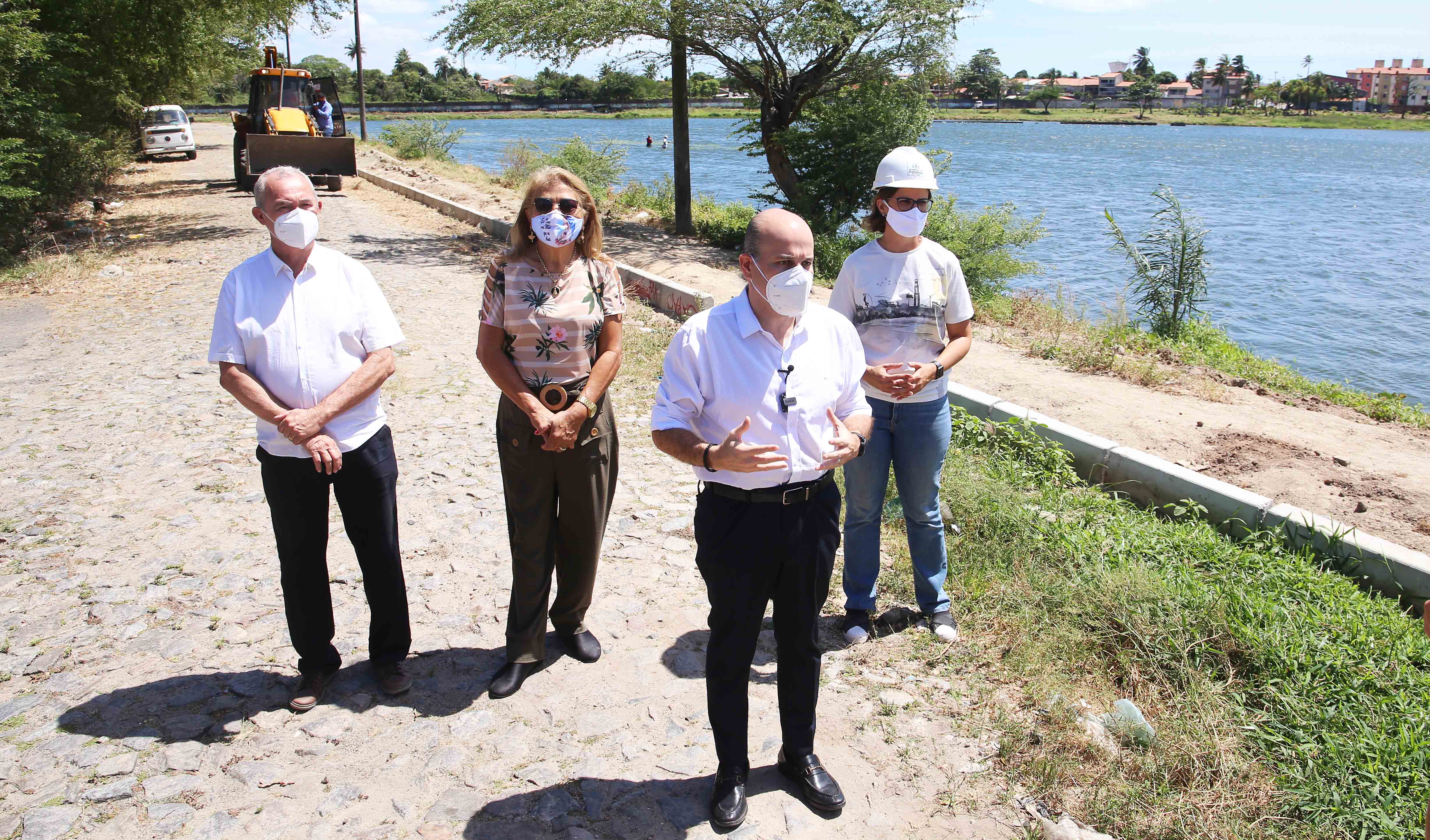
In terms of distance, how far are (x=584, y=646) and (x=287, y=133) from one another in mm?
19471

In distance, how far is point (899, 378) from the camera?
3734mm

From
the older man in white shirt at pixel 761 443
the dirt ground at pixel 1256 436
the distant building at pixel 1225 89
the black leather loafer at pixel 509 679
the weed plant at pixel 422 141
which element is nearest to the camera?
the older man in white shirt at pixel 761 443

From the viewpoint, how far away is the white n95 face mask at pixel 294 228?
327 centimetres

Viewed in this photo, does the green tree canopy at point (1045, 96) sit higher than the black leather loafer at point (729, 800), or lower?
higher

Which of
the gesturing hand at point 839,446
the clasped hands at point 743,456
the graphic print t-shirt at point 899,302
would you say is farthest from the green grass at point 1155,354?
the clasped hands at point 743,456

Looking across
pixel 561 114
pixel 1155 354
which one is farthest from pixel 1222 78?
pixel 1155 354

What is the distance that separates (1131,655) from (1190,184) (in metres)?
44.4

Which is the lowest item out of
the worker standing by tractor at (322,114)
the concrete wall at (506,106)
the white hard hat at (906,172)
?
the white hard hat at (906,172)

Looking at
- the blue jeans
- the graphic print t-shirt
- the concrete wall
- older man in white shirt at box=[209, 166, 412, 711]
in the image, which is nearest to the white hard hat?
the graphic print t-shirt

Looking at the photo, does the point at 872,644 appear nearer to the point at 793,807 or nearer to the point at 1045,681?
the point at 1045,681

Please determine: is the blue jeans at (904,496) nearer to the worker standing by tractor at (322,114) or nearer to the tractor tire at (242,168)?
the tractor tire at (242,168)

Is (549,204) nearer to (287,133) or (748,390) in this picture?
(748,390)

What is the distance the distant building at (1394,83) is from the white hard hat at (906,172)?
178441 mm

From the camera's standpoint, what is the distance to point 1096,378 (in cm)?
848
